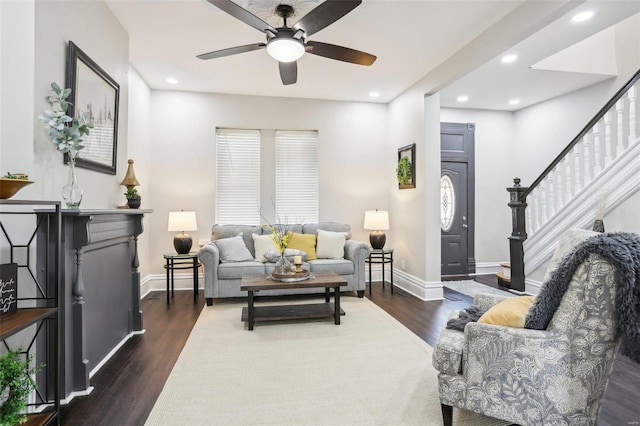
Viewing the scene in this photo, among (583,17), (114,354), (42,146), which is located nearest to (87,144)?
(42,146)

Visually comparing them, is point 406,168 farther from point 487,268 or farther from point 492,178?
point 487,268

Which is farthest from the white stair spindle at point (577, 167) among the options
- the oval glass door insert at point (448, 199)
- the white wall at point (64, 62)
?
the white wall at point (64, 62)

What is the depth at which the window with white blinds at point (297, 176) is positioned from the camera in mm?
5480

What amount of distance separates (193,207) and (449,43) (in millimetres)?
4078

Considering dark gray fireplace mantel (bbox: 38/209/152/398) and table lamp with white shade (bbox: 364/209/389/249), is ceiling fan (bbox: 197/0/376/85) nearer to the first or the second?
Answer: dark gray fireplace mantel (bbox: 38/209/152/398)

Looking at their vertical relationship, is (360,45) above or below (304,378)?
above

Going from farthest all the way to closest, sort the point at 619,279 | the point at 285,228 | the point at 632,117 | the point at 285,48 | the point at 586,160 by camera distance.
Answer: the point at 285,228, the point at 586,160, the point at 632,117, the point at 285,48, the point at 619,279

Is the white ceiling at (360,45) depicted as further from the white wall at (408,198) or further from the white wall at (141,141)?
the white wall at (408,198)

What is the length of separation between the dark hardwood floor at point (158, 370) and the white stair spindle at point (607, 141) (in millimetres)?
2372

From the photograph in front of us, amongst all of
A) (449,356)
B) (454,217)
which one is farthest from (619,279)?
(454,217)

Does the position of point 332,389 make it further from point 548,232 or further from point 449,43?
point 548,232

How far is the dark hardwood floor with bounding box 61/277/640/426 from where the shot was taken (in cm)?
200

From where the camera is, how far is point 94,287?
2.56 metres

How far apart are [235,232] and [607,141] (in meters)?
4.90
